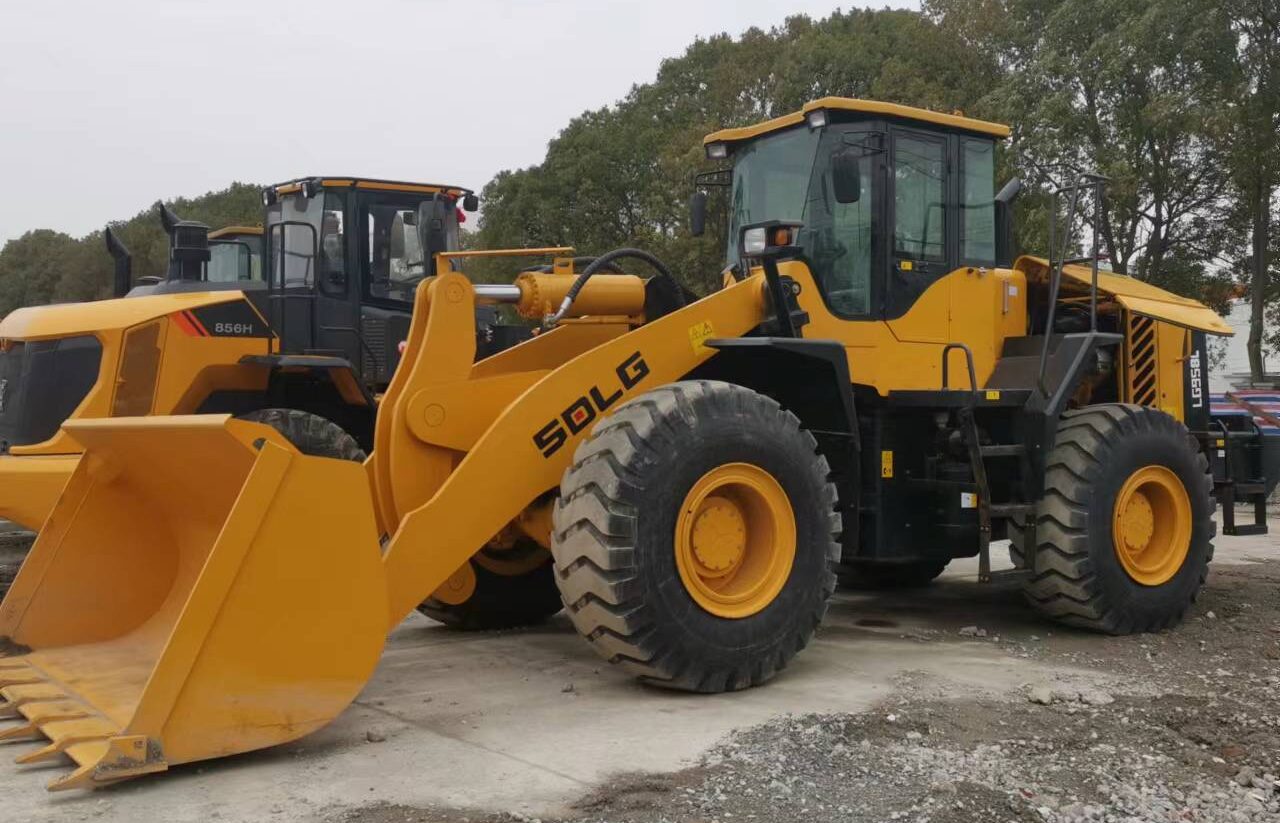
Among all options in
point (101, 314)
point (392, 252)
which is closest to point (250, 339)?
point (101, 314)

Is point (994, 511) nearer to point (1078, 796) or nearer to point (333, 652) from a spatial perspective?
point (1078, 796)

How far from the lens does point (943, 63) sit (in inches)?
1112

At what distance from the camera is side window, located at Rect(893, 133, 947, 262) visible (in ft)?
22.3

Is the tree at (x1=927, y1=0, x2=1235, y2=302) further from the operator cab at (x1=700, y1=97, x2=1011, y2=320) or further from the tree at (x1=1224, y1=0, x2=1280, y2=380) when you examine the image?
the operator cab at (x1=700, y1=97, x2=1011, y2=320)

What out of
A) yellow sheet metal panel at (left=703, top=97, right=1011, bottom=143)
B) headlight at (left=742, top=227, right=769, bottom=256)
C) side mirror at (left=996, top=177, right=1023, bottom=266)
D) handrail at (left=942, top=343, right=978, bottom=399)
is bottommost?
handrail at (left=942, top=343, right=978, bottom=399)

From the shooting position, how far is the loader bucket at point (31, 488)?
7.21 metres

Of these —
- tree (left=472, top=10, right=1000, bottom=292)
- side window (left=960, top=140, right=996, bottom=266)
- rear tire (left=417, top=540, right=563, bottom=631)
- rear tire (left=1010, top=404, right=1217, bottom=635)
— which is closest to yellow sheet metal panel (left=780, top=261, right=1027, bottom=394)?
side window (left=960, top=140, right=996, bottom=266)

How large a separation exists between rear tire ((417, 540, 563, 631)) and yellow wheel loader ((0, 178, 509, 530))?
1.18 meters

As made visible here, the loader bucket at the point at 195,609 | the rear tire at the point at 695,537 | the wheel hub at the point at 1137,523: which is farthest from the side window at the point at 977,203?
the loader bucket at the point at 195,609

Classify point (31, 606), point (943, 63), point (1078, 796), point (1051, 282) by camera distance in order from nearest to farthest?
point (1078, 796) < point (31, 606) < point (1051, 282) < point (943, 63)

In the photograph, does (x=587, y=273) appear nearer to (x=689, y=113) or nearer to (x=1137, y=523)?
(x=1137, y=523)

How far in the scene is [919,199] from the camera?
6.90 metres

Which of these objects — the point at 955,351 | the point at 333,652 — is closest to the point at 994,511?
the point at 955,351

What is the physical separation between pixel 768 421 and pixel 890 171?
2.03 meters
